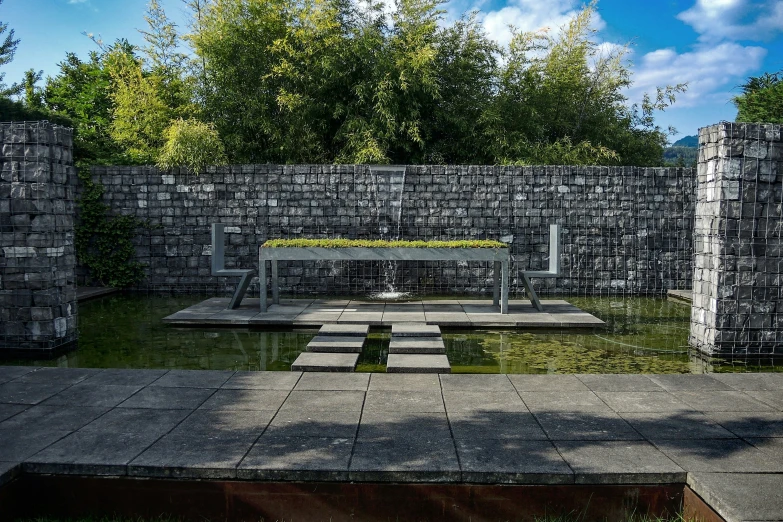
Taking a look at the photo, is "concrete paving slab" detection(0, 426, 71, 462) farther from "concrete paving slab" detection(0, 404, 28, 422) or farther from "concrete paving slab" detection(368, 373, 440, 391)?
"concrete paving slab" detection(368, 373, 440, 391)

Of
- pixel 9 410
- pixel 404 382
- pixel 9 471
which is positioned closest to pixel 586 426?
pixel 404 382

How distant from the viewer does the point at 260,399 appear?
3744 mm

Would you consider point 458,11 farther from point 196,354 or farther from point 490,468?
point 490,468

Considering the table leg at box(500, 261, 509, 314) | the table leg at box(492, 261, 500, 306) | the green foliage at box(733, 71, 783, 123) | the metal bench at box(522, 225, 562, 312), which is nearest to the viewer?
the table leg at box(500, 261, 509, 314)

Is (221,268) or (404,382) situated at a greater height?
(221,268)

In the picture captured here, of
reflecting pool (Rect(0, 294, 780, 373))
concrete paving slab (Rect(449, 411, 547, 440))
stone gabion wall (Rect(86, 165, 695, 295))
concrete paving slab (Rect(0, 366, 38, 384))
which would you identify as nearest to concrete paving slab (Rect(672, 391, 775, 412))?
reflecting pool (Rect(0, 294, 780, 373))

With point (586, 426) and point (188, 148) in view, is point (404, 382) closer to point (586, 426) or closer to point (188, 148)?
point (586, 426)

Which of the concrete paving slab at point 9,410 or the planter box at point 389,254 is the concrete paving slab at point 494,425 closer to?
the concrete paving slab at point 9,410

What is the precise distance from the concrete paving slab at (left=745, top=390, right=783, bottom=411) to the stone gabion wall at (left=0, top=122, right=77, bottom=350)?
528 centimetres

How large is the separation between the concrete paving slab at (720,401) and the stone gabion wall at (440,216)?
4.85 meters

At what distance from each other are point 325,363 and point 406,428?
4.86 feet

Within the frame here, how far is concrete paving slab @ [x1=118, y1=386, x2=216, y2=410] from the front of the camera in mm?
3623

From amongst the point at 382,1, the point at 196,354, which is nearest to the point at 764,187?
the point at 196,354

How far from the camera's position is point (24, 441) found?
3.03 metres
